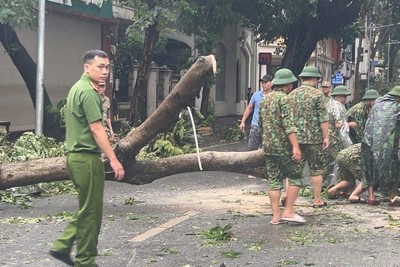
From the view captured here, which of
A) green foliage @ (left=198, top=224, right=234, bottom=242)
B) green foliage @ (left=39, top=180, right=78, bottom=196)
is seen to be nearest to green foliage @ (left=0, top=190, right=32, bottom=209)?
green foliage @ (left=39, top=180, right=78, bottom=196)

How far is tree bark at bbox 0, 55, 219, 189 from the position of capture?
790 centimetres

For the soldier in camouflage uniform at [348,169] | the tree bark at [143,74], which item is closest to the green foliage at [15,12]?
the tree bark at [143,74]

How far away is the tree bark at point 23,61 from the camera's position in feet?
50.8

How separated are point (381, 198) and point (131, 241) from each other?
154 inches

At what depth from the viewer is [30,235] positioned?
7.16 metres

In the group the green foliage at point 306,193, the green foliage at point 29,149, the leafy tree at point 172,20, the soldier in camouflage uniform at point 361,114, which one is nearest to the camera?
the green foliage at point 306,193

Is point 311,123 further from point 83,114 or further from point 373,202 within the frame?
point 83,114

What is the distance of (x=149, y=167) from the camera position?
8758 millimetres

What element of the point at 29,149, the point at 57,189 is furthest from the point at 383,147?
the point at 29,149

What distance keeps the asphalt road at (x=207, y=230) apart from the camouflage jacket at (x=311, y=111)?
1006 millimetres

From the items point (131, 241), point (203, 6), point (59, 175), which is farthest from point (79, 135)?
point (203, 6)

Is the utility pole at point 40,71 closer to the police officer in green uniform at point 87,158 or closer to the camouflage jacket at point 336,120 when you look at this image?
the camouflage jacket at point 336,120

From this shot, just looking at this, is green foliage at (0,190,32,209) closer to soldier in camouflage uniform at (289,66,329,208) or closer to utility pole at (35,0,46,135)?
soldier in camouflage uniform at (289,66,329,208)

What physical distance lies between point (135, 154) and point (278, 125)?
1.92 metres
